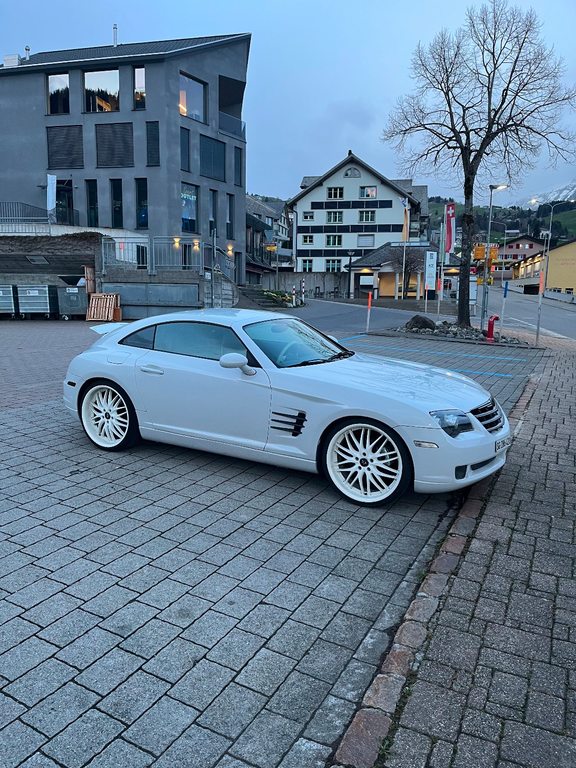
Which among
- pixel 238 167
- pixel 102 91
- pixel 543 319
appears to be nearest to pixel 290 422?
pixel 543 319

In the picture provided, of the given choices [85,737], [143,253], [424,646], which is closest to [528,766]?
[424,646]

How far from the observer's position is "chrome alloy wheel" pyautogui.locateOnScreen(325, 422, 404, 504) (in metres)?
4.38

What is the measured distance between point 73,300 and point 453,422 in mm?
20650

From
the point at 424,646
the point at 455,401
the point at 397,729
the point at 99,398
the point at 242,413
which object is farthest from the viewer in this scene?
the point at 99,398

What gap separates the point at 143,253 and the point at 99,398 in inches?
704

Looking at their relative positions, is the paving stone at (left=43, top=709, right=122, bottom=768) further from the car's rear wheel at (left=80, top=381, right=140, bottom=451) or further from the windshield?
the car's rear wheel at (left=80, top=381, right=140, bottom=451)

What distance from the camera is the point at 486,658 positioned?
A: 2682 millimetres

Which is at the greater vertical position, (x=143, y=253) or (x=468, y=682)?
(x=143, y=253)

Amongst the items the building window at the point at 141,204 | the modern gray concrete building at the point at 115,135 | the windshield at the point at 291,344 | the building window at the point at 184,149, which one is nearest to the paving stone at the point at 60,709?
the windshield at the point at 291,344

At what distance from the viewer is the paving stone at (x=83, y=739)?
2111 millimetres

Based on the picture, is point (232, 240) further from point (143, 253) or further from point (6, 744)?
point (6, 744)

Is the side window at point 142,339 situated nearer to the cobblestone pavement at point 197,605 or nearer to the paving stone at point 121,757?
the cobblestone pavement at point 197,605

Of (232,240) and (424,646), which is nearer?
(424,646)

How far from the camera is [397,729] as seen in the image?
2254 millimetres
